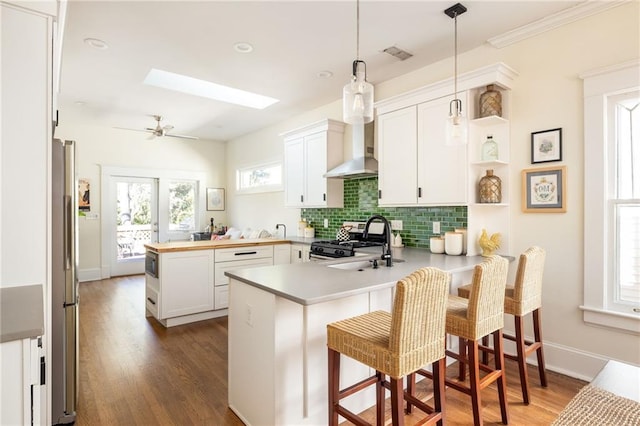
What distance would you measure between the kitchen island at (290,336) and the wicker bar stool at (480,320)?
0.43 m

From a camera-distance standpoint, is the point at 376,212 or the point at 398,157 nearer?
the point at 398,157

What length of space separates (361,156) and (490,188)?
1.51 meters

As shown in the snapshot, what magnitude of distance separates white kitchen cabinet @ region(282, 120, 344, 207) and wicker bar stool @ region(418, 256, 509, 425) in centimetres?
262

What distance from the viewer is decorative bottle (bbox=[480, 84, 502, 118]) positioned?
282cm

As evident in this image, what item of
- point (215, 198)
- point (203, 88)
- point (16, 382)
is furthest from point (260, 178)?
point (16, 382)

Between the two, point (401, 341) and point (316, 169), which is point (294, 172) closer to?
point (316, 169)

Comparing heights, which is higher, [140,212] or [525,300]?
[140,212]

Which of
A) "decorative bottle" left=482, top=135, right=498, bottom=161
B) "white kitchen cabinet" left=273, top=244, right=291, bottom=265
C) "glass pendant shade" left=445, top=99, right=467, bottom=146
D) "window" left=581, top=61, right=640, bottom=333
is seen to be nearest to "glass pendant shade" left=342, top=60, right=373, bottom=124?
"glass pendant shade" left=445, top=99, right=467, bottom=146

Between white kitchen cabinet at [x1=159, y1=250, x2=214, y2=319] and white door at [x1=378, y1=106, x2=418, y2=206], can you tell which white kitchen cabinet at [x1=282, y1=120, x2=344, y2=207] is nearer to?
white door at [x1=378, y1=106, x2=418, y2=206]

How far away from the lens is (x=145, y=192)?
6.94 meters

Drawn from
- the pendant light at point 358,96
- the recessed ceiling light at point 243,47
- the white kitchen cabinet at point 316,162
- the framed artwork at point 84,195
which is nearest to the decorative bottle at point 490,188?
the pendant light at point 358,96

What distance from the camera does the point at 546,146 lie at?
2699 mm

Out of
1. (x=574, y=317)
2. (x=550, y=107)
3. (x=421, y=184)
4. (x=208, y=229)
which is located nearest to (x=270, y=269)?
(x=421, y=184)

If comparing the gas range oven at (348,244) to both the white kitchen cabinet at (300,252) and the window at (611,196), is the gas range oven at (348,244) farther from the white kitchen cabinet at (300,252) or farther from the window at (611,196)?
the window at (611,196)
